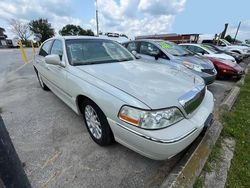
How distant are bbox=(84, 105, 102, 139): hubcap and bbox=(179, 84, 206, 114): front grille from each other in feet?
3.82

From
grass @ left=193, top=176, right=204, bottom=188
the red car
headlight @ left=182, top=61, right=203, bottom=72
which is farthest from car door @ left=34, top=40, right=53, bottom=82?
the red car

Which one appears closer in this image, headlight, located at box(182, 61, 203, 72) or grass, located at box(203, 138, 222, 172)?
grass, located at box(203, 138, 222, 172)

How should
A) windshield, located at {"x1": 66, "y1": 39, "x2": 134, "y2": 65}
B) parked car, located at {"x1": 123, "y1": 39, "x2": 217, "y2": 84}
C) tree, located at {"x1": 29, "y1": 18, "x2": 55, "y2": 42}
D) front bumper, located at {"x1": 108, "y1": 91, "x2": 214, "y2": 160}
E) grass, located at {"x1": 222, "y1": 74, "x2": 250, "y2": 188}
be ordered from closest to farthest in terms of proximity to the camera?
front bumper, located at {"x1": 108, "y1": 91, "x2": 214, "y2": 160}, grass, located at {"x1": 222, "y1": 74, "x2": 250, "y2": 188}, windshield, located at {"x1": 66, "y1": 39, "x2": 134, "y2": 65}, parked car, located at {"x1": 123, "y1": 39, "x2": 217, "y2": 84}, tree, located at {"x1": 29, "y1": 18, "x2": 55, "y2": 42}

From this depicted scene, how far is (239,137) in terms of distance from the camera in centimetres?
258

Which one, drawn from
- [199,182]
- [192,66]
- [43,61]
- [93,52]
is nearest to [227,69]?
[192,66]

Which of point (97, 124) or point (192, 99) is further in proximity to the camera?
point (97, 124)

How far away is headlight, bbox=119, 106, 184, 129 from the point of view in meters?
1.62

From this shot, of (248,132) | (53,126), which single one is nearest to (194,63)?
(248,132)

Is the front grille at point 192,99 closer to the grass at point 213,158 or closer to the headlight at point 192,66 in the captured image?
the grass at point 213,158

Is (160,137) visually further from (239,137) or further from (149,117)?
(239,137)

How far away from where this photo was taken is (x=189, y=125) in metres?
1.78

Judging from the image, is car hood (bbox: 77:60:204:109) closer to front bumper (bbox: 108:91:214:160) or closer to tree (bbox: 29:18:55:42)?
front bumper (bbox: 108:91:214:160)

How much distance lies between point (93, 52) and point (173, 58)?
2660mm

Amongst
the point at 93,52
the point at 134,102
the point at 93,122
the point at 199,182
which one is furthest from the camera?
the point at 93,52
